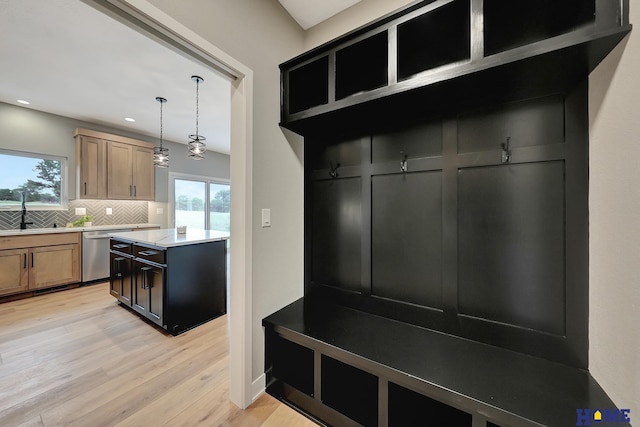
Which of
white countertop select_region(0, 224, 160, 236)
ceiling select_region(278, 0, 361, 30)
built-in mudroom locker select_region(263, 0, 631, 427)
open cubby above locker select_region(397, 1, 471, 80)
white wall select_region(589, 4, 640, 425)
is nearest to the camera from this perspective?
white wall select_region(589, 4, 640, 425)

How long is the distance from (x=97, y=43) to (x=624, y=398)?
13.6ft

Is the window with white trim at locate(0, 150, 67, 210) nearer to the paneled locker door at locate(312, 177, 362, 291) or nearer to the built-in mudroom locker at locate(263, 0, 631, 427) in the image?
the built-in mudroom locker at locate(263, 0, 631, 427)

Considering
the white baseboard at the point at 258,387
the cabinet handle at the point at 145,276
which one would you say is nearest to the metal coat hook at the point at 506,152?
the white baseboard at the point at 258,387

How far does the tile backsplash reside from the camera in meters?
3.68

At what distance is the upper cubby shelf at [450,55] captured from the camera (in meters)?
0.94

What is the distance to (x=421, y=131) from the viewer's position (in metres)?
1.53

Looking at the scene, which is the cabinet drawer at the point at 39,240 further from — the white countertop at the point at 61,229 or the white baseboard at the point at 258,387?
the white baseboard at the point at 258,387

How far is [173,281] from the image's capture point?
240 cm

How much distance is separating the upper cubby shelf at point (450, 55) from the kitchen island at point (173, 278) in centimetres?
178

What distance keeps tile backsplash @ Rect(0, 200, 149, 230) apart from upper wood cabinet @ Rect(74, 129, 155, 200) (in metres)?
0.38

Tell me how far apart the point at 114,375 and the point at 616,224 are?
3.16 m

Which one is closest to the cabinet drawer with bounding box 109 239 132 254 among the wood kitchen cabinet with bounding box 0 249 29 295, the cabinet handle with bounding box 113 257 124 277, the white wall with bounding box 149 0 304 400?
the cabinet handle with bounding box 113 257 124 277

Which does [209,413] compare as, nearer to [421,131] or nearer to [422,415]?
[422,415]

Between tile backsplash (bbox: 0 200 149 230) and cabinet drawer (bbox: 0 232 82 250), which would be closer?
cabinet drawer (bbox: 0 232 82 250)
